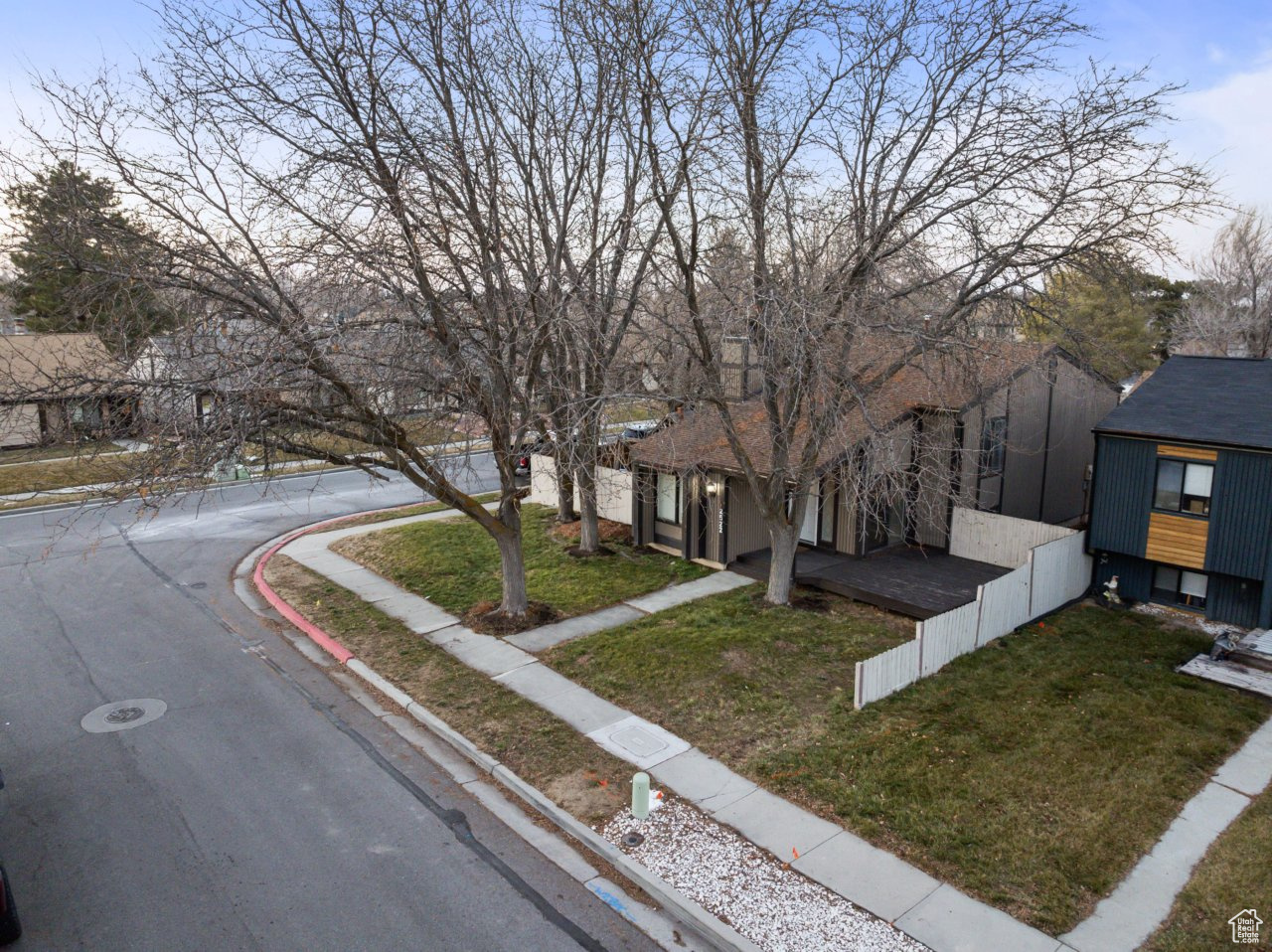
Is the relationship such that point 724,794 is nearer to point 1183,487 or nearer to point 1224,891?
point 1224,891

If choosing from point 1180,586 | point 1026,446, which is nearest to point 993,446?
point 1026,446

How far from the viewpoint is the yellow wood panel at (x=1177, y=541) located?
13.4 metres

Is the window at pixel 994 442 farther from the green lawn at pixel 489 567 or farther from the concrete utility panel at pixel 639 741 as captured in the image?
the concrete utility panel at pixel 639 741

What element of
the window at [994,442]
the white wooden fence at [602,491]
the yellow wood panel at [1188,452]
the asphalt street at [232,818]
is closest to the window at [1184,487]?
the yellow wood panel at [1188,452]

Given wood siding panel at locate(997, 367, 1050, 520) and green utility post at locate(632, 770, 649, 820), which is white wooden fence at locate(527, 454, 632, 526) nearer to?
wood siding panel at locate(997, 367, 1050, 520)

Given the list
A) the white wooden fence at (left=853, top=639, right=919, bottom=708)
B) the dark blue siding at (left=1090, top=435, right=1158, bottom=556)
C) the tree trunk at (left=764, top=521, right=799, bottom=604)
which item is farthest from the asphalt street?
the dark blue siding at (left=1090, top=435, right=1158, bottom=556)

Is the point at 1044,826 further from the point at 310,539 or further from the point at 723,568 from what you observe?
the point at 310,539

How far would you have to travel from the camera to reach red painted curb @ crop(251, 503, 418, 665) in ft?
41.9

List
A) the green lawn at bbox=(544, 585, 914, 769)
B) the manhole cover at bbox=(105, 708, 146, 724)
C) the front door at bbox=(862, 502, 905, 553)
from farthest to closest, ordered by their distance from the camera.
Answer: the front door at bbox=(862, 502, 905, 553) → the manhole cover at bbox=(105, 708, 146, 724) → the green lawn at bbox=(544, 585, 914, 769)

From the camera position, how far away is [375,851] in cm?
772

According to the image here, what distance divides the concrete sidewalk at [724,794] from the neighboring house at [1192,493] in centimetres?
752

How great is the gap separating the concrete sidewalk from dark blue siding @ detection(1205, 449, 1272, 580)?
8.42 m

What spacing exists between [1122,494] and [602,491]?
35.4ft

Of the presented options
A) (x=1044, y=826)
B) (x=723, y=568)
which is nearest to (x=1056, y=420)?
(x=723, y=568)
